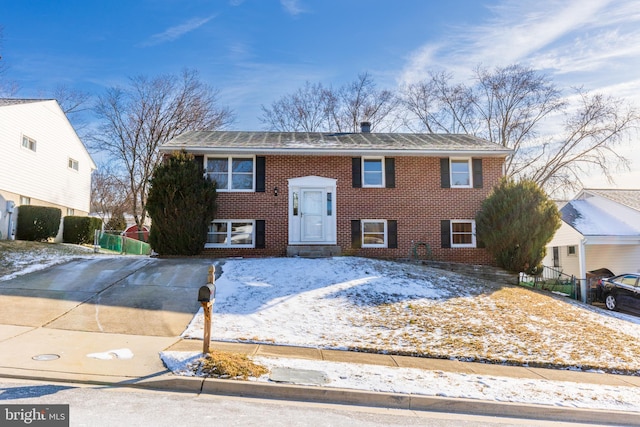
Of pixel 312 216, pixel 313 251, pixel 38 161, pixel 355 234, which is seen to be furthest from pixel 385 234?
pixel 38 161

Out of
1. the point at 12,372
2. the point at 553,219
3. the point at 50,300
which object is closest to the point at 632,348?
the point at 553,219

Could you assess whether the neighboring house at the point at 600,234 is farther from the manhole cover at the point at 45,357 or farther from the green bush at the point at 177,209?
the manhole cover at the point at 45,357

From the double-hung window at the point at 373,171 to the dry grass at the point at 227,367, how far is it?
442 inches

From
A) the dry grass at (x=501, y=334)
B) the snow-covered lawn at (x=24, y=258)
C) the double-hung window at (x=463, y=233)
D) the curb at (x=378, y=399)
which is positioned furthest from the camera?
the double-hung window at (x=463, y=233)

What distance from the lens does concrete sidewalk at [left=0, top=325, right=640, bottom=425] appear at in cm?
511

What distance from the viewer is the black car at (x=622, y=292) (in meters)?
14.2

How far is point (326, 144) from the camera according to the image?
16.7m

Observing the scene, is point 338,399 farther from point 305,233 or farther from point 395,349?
point 305,233

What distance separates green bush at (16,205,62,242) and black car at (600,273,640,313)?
2200 cm

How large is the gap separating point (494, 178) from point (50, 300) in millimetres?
14918

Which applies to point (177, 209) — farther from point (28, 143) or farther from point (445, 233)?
point (28, 143)

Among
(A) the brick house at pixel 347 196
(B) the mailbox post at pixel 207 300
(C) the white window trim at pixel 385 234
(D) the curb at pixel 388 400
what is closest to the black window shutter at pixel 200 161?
(A) the brick house at pixel 347 196

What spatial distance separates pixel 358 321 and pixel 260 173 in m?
8.68

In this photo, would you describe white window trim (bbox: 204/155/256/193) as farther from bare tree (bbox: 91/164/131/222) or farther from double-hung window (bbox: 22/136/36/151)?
bare tree (bbox: 91/164/131/222)
